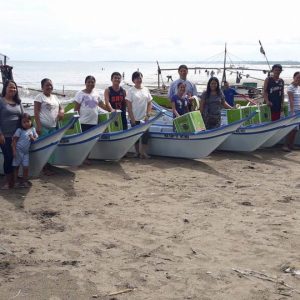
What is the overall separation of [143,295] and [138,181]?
3580mm

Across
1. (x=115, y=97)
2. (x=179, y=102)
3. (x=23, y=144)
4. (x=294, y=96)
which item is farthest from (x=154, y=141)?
Result: (x=23, y=144)

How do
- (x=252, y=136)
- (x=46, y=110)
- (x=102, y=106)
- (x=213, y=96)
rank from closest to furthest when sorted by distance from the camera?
(x=46, y=110) → (x=102, y=106) → (x=213, y=96) → (x=252, y=136)

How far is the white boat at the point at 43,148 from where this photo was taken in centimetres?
647

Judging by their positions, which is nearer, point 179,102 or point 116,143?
point 116,143

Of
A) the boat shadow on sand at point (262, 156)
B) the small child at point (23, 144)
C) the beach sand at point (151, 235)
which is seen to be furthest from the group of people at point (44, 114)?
the boat shadow on sand at point (262, 156)

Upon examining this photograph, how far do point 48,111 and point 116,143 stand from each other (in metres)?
1.66

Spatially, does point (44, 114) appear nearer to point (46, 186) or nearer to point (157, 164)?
point (46, 186)

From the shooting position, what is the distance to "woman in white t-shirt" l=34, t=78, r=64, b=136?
22.1 ft

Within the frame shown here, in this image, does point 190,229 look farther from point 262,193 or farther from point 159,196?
point 262,193

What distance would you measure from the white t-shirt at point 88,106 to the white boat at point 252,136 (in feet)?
9.54

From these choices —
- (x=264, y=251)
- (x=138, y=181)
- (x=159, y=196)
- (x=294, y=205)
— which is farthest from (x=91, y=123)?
(x=264, y=251)

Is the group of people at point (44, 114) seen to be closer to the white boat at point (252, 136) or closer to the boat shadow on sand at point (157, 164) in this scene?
the boat shadow on sand at point (157, 164)

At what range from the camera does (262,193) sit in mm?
6406

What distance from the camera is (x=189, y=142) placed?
27.6 ft
